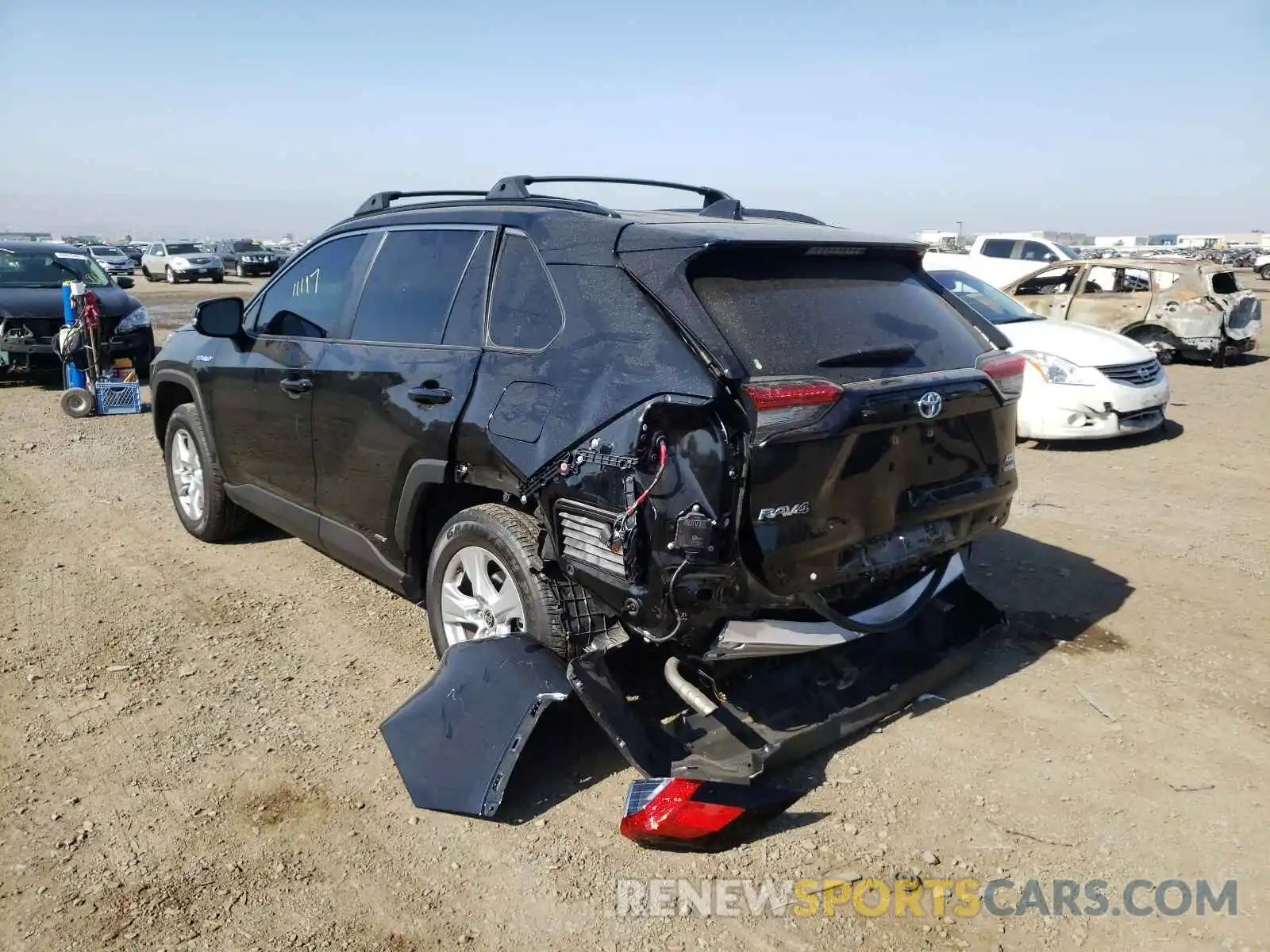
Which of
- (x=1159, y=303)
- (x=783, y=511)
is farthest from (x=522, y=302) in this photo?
(x=1159, y=303)

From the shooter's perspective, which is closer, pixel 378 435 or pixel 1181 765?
pixel 1181 765

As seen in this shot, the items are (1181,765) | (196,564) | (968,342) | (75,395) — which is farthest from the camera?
(75,395)

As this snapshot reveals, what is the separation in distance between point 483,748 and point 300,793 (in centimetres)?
68

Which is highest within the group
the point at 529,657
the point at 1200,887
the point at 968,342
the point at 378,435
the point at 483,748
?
the point at 968,342

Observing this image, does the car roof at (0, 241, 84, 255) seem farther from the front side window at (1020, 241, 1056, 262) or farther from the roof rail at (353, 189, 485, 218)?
the front side window at (1020, 241, 1056, 262)

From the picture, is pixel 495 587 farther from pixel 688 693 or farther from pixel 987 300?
pixel 987 300

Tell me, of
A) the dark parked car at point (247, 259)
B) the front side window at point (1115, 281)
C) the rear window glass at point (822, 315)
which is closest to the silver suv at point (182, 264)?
the dark parked car at point (247, 259)

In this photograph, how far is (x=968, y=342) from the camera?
367 cm

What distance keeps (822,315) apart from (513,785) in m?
1.92

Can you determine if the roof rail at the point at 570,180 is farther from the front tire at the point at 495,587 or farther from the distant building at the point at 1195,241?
the distant building at the point at 1195,241

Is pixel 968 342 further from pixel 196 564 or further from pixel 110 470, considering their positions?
pixel 110 470

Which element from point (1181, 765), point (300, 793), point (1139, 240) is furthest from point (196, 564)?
point (1139, 240)

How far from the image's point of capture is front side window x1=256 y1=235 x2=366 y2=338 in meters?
4.48

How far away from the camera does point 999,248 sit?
19812 millimetres
